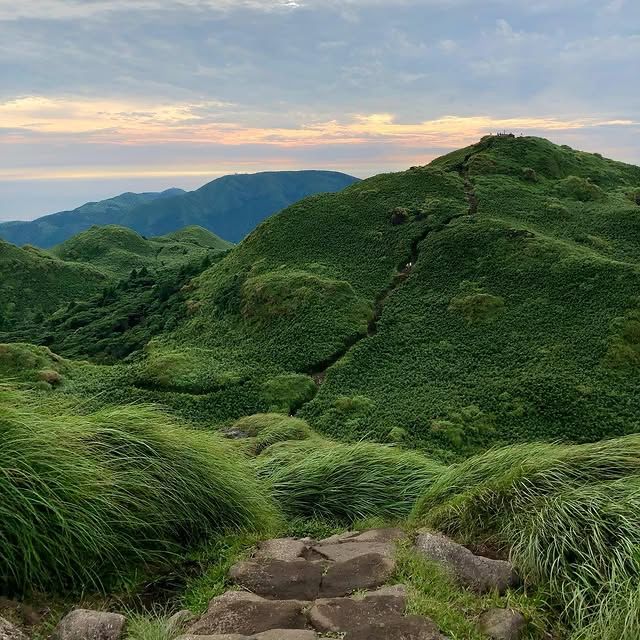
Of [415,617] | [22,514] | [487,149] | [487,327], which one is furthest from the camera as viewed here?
[487,149]

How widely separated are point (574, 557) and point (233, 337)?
135 feet

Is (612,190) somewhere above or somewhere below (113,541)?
above

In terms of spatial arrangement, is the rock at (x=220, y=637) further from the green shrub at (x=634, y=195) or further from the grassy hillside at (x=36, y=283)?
the grassy hillside at (x=36, y=283)

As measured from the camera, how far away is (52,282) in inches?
4124

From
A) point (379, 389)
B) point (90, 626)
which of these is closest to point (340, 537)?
point (90, 626)

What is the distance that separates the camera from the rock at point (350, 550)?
6916mm

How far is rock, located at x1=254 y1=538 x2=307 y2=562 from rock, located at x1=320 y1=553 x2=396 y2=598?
60cm

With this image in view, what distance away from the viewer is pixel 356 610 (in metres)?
5.61

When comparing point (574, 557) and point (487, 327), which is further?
point (487, 327)

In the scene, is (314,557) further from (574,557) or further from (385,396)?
(385,396)

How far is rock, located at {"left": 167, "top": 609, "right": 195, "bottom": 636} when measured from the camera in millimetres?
5380

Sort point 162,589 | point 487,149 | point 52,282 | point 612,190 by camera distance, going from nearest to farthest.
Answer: point 162,589, point 612,190, point 487,149, point 52,282

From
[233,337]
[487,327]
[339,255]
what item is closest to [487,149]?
[339,255]

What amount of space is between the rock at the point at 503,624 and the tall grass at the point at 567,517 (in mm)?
484
